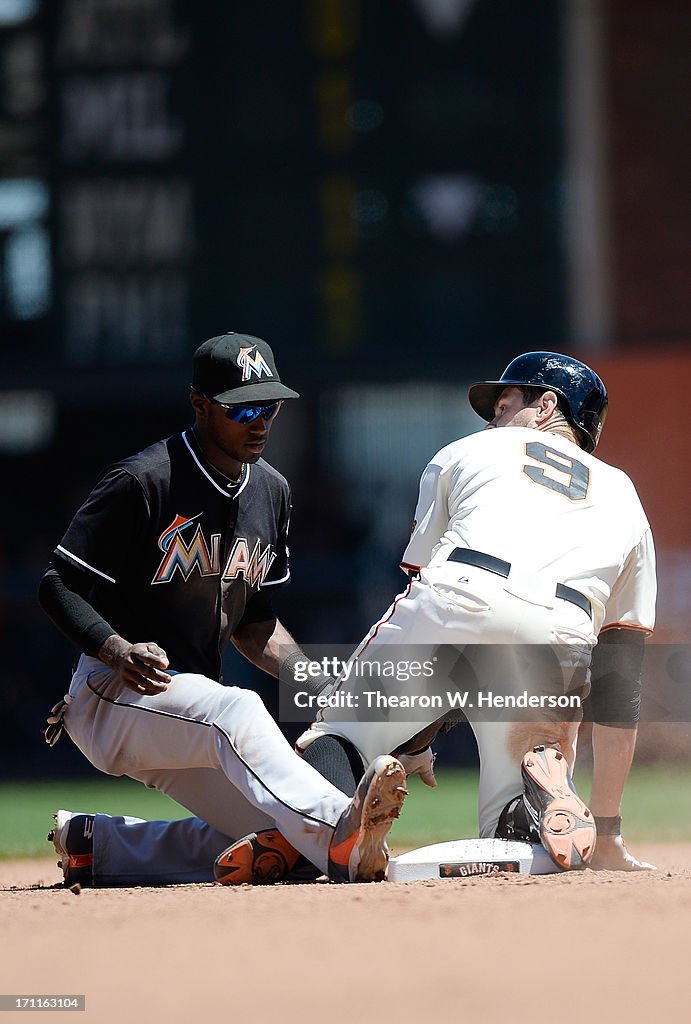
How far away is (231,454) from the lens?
13.4 feet

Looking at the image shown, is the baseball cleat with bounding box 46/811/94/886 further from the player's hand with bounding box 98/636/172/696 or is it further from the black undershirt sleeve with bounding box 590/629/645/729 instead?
the black undershirt sleeve with bounding box 590/629/645/729

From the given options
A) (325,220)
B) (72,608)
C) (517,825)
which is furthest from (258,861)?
(325,220)

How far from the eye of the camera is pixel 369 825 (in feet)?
11.0

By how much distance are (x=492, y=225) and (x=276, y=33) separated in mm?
1932

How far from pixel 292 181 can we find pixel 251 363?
247 inches

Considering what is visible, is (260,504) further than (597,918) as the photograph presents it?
Yes

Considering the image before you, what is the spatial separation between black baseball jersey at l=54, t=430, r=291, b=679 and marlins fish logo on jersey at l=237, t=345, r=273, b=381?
242mm

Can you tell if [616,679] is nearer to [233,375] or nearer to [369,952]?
[233,375]

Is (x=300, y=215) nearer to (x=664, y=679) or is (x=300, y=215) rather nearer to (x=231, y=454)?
(x=664, y=679)

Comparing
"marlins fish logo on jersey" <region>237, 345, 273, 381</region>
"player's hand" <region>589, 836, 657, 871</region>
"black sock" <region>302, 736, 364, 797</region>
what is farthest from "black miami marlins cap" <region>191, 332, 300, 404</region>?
"player's hand" <region>589, 836, 657, 871</region>

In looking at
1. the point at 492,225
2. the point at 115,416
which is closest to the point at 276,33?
the point at 492,225

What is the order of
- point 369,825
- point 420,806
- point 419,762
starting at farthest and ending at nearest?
point 420,806, point 419,762, point 369,825

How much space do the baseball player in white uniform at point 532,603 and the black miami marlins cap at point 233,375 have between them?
503 mm

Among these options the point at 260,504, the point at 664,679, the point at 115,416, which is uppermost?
the point at 260,504
